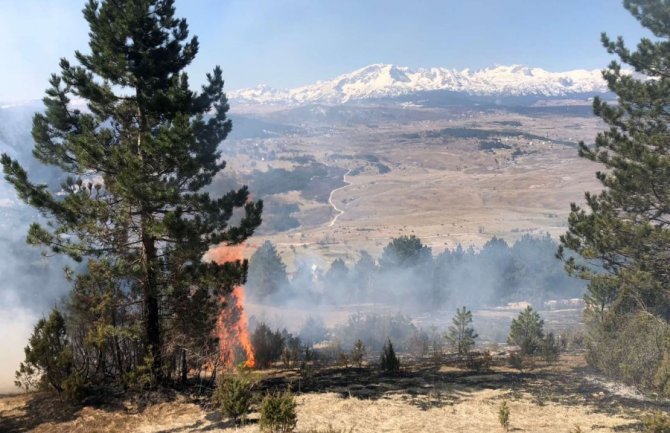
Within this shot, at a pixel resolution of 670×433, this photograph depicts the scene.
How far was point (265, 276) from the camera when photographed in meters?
57.9

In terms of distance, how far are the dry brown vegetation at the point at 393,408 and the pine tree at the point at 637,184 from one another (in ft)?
16.6

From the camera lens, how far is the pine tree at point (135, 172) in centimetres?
1201

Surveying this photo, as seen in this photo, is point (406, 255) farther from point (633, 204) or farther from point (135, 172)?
point (135, 172)

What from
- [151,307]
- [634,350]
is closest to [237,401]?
[151,307]

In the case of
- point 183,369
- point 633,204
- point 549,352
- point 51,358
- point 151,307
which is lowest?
point 549,352

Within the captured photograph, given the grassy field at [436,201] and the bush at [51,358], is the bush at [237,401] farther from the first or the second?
the grassy field at [436,201]

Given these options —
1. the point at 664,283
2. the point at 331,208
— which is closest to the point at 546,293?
the point at 664,283

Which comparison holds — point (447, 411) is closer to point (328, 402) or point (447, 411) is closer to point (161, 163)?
point (328, 402)

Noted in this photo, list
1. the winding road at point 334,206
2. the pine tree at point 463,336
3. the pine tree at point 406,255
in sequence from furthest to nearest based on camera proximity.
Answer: the winding road at point 334,206, the pine tree at point 406,255, the pine tree at point 463,336

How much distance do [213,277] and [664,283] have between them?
15.7 metres

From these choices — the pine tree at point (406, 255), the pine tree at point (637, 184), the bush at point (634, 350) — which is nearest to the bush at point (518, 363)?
the bush at point (634, 350)

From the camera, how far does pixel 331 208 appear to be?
12900 cm

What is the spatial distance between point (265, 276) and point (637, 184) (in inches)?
1800

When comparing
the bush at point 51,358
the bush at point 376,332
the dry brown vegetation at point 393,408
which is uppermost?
the bush at point 51,358
